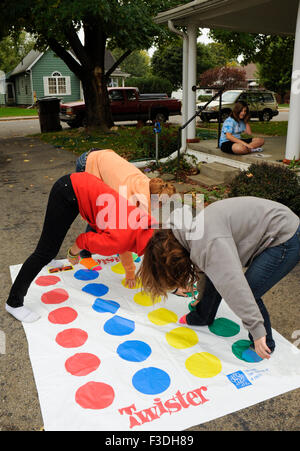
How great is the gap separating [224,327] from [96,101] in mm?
12507

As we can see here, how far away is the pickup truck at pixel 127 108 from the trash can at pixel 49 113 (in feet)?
3.28

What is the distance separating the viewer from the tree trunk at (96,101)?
1369 cm

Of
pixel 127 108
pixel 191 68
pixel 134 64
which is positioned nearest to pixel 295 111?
pixel 191 68

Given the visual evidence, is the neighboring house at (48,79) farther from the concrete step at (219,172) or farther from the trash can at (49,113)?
the concrete step at (219,172)

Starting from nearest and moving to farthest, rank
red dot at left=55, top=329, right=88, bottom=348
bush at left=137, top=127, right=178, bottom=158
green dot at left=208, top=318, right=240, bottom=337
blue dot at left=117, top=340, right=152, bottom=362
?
blue dot at left=117, top=340, right=152, bottom=362, red dot at left=55, top=329, right=88, bottom=348, green dot at left=208, top=318, right=240, bottom=337, bush at left=137, top=127, right=178, bottom=158

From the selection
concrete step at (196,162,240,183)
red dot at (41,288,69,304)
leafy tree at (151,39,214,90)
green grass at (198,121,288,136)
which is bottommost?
red dot at (41,288,69,304)

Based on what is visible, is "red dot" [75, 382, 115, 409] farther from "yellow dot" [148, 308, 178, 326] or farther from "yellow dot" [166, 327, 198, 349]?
"yellow dot" [148, 308, 178, 326]

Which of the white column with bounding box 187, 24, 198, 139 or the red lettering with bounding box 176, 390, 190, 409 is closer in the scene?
the red lettering with bounding box 176, 390, 190, 409

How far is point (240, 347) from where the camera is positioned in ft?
8.63

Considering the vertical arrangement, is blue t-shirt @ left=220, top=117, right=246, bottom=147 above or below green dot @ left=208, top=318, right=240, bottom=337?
above

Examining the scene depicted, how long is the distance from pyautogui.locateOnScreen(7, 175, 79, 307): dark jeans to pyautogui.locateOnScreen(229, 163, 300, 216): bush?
275 centimetres

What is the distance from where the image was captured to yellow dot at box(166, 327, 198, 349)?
8.75 ft

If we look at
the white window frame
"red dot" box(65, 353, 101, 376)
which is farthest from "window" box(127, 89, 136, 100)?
the white window frame
